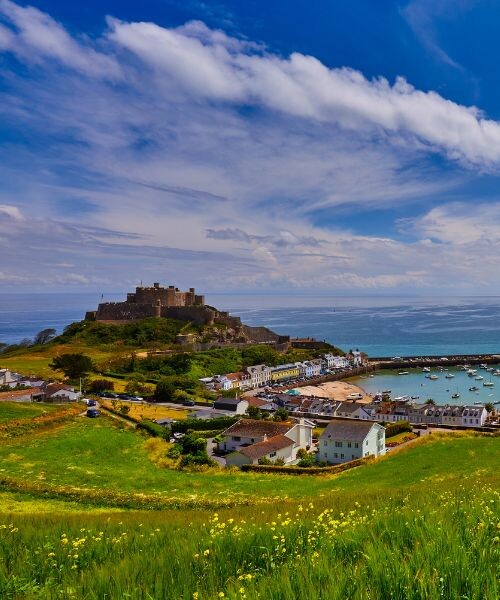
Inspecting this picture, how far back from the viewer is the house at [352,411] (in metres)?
49.3

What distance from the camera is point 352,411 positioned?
49781 mm

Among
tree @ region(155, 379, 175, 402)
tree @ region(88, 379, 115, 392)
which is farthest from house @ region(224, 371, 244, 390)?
tree @ region(88, 379, 115, 392)

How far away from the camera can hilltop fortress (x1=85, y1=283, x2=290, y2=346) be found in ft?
344

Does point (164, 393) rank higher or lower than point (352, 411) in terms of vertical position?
higher

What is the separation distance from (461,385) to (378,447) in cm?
5390

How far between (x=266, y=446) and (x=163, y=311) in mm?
78269

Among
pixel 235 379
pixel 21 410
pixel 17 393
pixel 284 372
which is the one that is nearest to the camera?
pixel 21 410

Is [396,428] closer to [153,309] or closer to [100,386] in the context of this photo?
[100,386]

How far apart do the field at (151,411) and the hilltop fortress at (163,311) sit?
5185 cm

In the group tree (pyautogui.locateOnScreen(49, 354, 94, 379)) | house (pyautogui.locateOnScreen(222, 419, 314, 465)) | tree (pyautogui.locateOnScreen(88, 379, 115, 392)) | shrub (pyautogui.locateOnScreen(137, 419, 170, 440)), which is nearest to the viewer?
house (pyautogui.locateOnScreen(222, 419, 314, 465))

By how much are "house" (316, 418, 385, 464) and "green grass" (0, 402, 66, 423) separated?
69.4 feet

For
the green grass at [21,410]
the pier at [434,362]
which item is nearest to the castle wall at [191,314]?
the pier at [434,362]

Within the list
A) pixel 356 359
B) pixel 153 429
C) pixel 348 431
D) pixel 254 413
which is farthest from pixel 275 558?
pixel 356 359

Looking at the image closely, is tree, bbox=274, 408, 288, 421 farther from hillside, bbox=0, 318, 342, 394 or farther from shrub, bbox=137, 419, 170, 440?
hillside, bbox=0, 318, 342, 394
